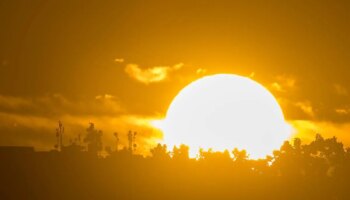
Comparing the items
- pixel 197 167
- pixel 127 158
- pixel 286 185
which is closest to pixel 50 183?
pixel 127 158

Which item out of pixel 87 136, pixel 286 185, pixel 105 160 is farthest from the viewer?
pixel 87 136

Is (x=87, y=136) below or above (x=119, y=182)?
above

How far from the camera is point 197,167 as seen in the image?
107m

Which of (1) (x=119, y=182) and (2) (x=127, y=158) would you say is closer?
(1) (x=119, y=182)

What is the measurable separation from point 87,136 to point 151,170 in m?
36.5

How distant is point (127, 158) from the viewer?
112562 mm

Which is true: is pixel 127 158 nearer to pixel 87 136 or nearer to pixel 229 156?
pixel 229 156

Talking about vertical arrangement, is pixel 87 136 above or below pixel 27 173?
above

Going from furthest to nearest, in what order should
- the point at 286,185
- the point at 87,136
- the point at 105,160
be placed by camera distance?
the point at 87,136 < the point at 105,160 < the point at 286,185

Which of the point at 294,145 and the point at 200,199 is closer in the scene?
the point at 200,199

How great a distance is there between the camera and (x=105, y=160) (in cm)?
11056

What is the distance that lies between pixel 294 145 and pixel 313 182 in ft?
30.9

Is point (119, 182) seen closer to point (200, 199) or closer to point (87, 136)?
Result: point (200, 199)

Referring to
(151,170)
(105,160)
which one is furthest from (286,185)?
(105,160)
